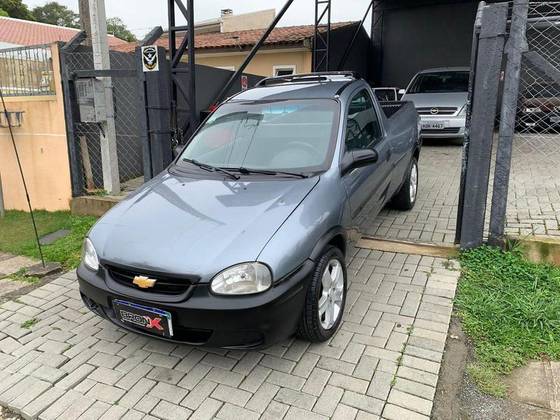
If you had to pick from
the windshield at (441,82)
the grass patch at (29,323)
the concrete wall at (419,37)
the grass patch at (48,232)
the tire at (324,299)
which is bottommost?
A: the grass patch at (29,323)

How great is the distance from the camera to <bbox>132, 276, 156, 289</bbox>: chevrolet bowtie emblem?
8.45ft

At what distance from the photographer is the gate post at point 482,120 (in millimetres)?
3752

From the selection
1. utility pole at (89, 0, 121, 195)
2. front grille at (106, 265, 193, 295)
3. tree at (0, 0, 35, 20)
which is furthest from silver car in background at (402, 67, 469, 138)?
tree at (0, 0, 35, 20)

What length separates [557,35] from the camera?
1276 cm

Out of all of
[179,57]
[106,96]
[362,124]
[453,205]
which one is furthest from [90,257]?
[453,205]

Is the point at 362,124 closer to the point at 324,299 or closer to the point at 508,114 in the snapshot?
the point at 508,114

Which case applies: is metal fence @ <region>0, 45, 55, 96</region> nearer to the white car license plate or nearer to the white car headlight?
the white car headlight

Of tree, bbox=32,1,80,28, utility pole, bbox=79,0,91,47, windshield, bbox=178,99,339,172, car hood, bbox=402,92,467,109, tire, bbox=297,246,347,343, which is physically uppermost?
tree, bbox=32,1,80,28

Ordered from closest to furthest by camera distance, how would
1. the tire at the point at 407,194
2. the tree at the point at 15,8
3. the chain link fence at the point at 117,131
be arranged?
the tire at the point at 407,194 < the chain link fence at the point at 117,131 < the tree at the point at 15,8

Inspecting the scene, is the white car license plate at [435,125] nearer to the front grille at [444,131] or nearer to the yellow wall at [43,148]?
the front grille at [444,131]

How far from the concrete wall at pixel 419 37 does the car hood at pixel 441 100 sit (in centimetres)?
593

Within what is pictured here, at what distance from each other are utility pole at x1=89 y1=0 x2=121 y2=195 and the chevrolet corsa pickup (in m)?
2.54

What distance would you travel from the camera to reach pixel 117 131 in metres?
7.14

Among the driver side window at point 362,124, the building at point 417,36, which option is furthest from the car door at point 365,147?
the building at point 417,36
